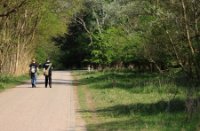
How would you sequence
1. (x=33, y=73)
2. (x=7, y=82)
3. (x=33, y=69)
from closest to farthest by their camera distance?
(x=33, y=73) < (x=33, y=69) < (x=7, y=82)

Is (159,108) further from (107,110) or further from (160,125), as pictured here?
(160,125)

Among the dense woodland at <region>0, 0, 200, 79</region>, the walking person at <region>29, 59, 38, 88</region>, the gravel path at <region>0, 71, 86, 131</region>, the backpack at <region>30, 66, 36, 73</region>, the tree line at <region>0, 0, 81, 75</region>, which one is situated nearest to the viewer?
the gravel path at <region>0, 71, 86, 131</region>

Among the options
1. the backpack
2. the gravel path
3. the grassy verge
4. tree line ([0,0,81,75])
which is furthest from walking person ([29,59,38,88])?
the gravel path

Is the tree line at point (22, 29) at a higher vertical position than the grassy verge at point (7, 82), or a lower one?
higher

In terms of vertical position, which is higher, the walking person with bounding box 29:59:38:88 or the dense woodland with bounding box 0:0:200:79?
the dense woodland with bounding box 0:0:200:79

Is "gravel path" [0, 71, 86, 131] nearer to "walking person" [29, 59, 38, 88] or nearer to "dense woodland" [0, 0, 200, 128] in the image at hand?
"dense woodland" [0, 0, 200, 128]

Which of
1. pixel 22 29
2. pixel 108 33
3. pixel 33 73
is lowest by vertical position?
pixel 33 73

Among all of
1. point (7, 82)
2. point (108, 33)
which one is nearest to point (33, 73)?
point (7, 82)

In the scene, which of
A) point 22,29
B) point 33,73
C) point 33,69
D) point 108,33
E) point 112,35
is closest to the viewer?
point 33,73

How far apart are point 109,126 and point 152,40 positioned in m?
6.82

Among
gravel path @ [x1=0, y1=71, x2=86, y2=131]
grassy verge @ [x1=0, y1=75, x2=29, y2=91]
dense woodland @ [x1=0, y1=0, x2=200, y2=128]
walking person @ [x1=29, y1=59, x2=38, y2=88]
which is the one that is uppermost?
dense woodland @ [x1=0, y1=0, x2=200, y2=128]

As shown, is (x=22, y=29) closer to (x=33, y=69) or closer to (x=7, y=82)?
(x=7, y=82)

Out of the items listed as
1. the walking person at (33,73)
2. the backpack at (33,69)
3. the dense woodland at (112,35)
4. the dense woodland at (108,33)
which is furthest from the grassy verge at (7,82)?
the dense woodland at (112,35)

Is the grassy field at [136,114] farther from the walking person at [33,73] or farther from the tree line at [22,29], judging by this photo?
the tree line at [22,29]
